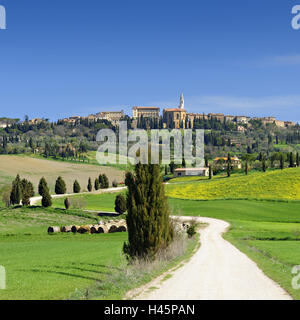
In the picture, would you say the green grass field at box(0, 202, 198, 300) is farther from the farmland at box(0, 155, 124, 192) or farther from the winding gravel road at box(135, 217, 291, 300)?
the farmland at box(0, 155, 124, 192)

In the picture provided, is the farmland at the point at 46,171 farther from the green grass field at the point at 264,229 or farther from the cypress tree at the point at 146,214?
the cypress tree at the point at 146,214

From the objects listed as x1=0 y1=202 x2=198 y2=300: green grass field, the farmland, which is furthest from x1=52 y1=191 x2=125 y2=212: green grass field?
the farmland

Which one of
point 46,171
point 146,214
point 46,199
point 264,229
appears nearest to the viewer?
point 146,214

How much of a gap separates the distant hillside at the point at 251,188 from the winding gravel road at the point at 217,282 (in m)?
56.4

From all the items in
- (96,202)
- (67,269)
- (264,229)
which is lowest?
(96,202)

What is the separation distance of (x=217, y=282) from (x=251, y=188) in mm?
74821

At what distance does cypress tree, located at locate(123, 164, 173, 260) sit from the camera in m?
23.6

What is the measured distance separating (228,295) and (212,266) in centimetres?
816

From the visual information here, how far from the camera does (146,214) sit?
23688 mm

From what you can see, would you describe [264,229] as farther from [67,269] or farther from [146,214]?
[67,269]

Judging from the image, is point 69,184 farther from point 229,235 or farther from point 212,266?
point 212,266

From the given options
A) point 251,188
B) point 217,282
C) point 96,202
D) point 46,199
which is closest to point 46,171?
point 96,202
